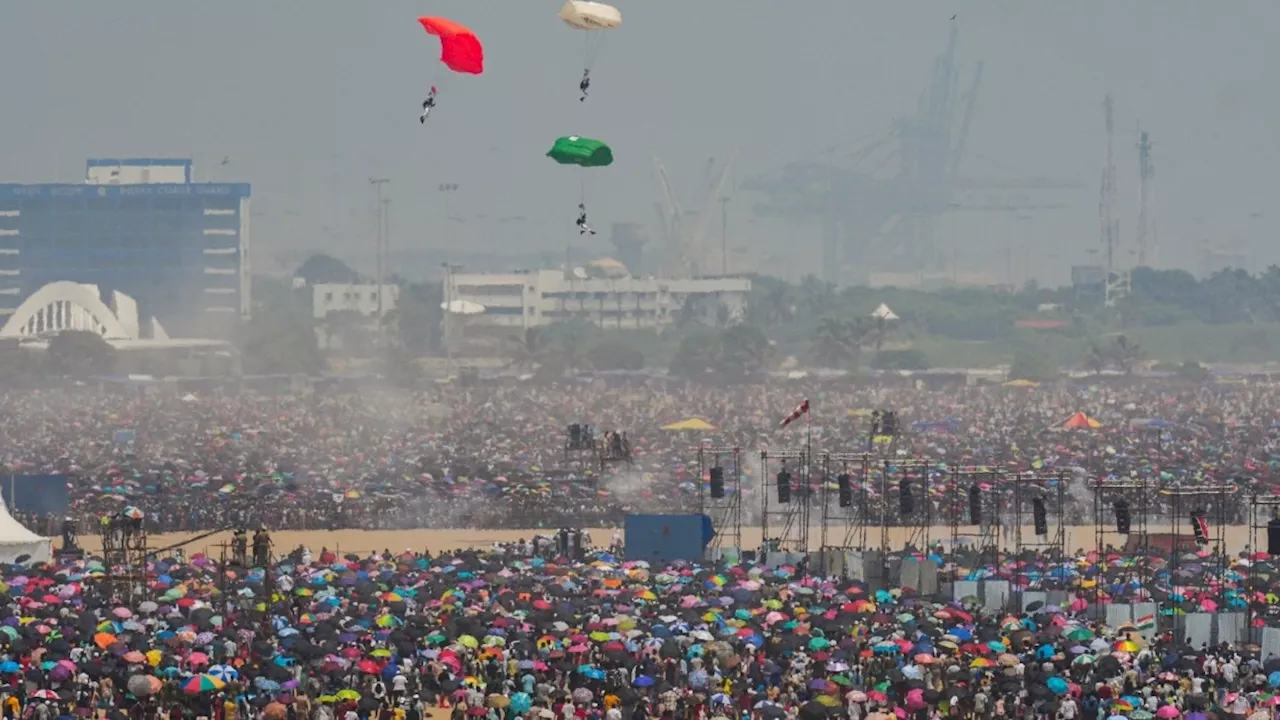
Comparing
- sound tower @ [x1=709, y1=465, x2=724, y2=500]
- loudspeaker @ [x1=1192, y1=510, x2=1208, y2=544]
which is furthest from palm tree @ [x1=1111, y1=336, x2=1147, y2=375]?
loudspeaker @ [x1=1192, y1=510, x2=1208, y2=544]

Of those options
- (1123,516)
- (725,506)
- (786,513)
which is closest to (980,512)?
(786,513)

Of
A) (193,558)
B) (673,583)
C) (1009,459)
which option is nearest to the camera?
(673,583)

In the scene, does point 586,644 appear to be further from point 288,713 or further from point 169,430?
point 169,430

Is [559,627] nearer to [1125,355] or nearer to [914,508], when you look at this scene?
[914,508]

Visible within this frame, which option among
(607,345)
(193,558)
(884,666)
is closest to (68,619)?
(193,558)

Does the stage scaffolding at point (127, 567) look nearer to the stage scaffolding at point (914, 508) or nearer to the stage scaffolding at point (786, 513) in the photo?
the stage scaffolding at point (786, 513)

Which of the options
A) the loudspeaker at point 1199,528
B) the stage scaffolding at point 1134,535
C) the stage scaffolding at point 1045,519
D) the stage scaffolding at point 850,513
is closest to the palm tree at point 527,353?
the stage scaffolding at point 850,513
